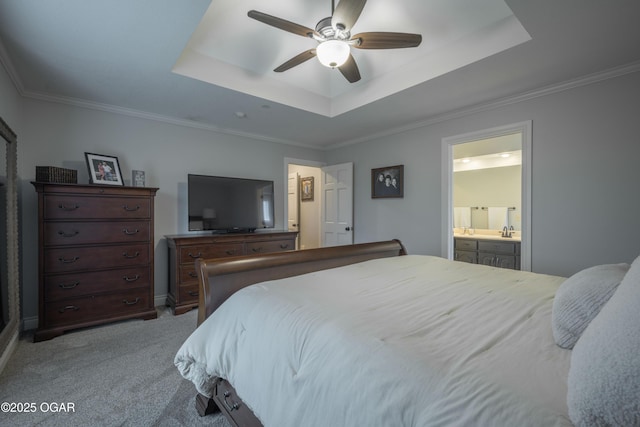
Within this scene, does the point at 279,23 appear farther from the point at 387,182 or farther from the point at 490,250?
the point at 490,250

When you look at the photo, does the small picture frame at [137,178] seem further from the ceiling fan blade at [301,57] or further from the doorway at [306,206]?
the doorway at [306,206]

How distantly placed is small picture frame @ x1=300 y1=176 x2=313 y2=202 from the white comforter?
173 inches

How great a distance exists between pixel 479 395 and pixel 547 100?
321 centimetres

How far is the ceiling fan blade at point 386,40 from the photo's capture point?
1.89 m

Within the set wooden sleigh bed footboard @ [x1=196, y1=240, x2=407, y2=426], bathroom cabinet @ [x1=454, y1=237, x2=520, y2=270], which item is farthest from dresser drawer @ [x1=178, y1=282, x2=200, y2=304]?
bathroom cabinet @ [x1=454, y1=237, x2=520, y2=270]

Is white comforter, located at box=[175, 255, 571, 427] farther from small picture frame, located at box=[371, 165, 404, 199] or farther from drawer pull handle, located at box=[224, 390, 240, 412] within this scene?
small picture frame, located at box=[371, 165, 404, 199]

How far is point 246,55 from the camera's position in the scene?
2705 mm

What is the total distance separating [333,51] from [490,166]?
4134 millimetres

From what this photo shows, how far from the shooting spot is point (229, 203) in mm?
3908

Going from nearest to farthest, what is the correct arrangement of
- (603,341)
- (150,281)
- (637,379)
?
(637,379), (603,341), (150,281)

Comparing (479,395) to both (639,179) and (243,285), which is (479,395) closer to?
(243,285)

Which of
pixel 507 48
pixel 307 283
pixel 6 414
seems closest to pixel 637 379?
pixel 307 283

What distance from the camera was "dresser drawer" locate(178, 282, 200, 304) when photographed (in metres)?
3.28

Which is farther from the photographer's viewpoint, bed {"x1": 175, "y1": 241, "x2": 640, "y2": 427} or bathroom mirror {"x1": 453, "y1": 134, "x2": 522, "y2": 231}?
bathroom mirror {"x1": 453, "y1": 134, "x2": 522, "y2": 231}
